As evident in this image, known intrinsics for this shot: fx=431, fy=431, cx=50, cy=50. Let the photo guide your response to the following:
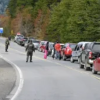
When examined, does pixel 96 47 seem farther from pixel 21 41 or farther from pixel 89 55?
pixel 21 41

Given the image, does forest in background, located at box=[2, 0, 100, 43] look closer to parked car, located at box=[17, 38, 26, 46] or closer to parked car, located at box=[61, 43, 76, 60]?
parked car, located at box=[17, 38, 26, 46]

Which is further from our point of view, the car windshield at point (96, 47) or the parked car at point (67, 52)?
the parked car at point (67, 52)

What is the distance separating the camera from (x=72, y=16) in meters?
67.2

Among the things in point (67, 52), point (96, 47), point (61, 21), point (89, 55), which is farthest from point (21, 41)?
point (89, 55)

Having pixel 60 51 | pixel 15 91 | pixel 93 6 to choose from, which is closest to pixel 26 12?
pixel 93 6

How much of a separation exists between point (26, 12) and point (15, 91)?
103466mm

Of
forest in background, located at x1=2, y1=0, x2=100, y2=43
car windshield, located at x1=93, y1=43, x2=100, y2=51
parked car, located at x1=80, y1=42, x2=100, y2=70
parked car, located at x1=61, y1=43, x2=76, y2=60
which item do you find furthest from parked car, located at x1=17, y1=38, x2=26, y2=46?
car windshield, located at x1=93, y1=43, x2=100, y2=51

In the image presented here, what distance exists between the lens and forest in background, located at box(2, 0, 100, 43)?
196 feet

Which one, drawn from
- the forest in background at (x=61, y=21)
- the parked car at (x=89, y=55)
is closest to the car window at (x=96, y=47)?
the parked car at (x=89, y=55)

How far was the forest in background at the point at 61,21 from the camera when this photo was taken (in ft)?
196

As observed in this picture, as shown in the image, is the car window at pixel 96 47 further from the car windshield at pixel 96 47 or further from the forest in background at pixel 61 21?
the forest in background at pixel 61 21

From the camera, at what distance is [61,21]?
78.9 meters

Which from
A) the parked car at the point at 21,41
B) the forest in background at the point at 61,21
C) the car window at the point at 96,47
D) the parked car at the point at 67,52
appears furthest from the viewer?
the parked car at the point at 21,41

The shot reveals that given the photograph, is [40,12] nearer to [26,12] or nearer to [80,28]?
[26,12]
